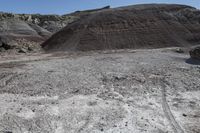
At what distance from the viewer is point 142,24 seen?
32.7m

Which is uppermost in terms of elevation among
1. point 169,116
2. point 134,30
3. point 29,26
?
point 29,26

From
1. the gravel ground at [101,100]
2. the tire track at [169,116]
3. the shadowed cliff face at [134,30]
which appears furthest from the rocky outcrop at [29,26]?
the tire track at [169,116]

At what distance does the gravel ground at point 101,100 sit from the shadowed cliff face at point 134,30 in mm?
14082

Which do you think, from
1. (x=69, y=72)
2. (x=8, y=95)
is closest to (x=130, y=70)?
(x=69, y=72)

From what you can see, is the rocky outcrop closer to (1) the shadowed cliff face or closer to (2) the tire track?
(1) the shadowed cliff face

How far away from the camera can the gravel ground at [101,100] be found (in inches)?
288

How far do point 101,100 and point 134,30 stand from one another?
22761mm

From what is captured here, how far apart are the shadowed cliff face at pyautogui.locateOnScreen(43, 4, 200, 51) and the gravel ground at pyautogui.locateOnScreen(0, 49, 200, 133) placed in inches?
554

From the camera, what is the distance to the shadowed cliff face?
29031mm

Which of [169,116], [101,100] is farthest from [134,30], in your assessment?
[169,116]

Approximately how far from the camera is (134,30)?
3147 cm

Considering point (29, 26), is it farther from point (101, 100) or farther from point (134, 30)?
point (101, 100)

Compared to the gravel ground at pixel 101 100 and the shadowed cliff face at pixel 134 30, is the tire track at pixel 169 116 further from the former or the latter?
the shadowed cliff face at pixel 134 30

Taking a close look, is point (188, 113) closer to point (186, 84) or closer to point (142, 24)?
point (186, 84)
